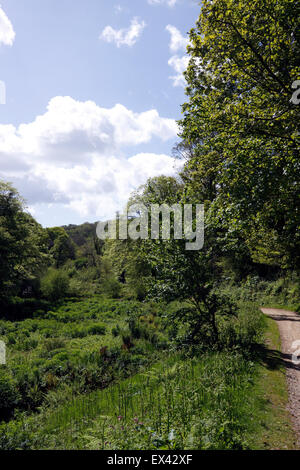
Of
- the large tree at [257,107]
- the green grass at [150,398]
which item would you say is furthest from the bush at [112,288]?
the large tree at [257,107]

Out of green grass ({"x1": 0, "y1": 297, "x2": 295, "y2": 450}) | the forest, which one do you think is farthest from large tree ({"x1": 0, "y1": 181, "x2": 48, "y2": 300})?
green grass ({"x1": 0, "y1": 297, "x2": 295, "y2": 450})

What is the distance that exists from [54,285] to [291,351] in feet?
80.1

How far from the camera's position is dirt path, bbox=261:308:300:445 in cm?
582

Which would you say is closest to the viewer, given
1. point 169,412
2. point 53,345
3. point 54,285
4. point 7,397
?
point 169,412

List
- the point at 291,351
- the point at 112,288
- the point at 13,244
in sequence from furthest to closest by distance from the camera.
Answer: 1. the point at 112,288
2. the point at 13,244
3. the point at 291,351

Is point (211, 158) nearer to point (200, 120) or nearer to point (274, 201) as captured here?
point (200, 120)

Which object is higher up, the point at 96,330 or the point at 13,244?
the point at 13,244

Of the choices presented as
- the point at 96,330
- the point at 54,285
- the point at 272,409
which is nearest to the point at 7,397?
the point at 272,409

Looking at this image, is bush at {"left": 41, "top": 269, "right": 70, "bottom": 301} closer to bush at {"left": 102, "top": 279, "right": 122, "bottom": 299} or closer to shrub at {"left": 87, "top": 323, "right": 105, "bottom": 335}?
bush at {"left": 102, "top": 279, "right": 122, "bottom": 299}

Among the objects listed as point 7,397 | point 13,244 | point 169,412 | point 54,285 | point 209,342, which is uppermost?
point 13,244

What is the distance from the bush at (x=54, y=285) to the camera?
28.5 meters

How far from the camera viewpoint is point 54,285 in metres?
28.6

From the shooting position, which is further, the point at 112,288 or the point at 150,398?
→ the point at 112,288

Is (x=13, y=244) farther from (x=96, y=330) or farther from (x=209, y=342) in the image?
(x=209, y=342)
